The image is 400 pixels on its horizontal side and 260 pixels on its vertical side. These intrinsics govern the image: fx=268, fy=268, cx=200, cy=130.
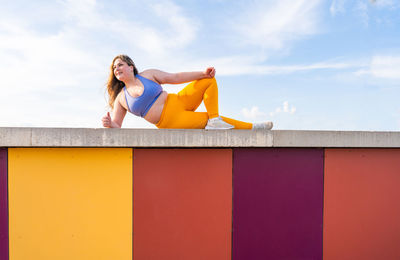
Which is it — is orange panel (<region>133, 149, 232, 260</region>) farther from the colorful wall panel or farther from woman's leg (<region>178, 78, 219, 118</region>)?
woman's leg (<region>178, 78, 219, 118</region>)

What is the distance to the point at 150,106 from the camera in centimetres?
255

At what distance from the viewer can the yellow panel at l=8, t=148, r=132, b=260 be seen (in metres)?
1.98

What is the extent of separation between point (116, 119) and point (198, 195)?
1.15 meters

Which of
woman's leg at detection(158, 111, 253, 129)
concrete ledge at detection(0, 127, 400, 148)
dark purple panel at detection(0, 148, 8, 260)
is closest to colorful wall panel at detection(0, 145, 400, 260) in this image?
dark purple panel at detection(0, 148, 8, 260)

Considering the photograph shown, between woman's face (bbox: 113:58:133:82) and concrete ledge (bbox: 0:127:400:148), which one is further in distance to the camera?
woman's face (bbox: 113:58:133:82)

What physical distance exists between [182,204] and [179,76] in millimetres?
1213

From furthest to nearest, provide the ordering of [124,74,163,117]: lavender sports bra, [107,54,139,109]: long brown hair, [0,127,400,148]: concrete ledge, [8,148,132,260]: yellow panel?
1. [107,54,139,109]: long brown hair
2. [124,74,163,117]: lavender sports bra
3. [8,148,132,260]: yellow panel
4. [0,127,400,148]: concrete ledge

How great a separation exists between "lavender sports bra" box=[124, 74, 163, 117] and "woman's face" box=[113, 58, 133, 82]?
12cm

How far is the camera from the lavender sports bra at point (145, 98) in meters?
2.51

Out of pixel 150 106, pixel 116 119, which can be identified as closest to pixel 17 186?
pixel 116 119

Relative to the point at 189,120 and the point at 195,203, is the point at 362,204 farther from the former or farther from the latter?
the point at 189,120

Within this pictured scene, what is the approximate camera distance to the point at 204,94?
2600mm

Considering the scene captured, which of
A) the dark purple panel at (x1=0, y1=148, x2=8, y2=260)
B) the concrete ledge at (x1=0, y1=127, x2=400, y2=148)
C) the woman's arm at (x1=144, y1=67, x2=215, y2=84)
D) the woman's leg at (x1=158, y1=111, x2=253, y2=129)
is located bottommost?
the dark purple panel at (x1=0, y1=148, x2=8, y2=260)

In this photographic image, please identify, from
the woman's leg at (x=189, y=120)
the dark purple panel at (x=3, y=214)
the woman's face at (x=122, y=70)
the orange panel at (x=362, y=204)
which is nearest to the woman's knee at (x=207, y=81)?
the woman's leg at (x=189, y=120)
